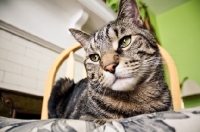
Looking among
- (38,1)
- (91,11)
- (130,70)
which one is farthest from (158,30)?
(130,70)

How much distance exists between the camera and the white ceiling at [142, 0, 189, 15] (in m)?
2.27

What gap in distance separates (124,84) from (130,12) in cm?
29

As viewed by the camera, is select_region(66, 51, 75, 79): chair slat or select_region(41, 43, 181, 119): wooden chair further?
select_region(66, 51, 75, 79): chair slat

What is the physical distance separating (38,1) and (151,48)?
106 cm

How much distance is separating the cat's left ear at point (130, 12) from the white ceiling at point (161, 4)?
1874 millimetres

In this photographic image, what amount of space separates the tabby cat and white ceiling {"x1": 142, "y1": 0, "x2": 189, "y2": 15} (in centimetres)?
193

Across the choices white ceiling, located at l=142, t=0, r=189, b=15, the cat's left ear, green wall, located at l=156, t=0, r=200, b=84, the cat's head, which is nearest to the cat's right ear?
the cat's head

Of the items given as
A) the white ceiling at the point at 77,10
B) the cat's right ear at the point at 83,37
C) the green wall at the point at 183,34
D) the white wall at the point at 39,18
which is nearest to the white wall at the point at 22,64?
the white wall at the point at 39,18

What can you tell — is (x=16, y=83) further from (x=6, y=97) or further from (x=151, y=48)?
(x=151, y=48)

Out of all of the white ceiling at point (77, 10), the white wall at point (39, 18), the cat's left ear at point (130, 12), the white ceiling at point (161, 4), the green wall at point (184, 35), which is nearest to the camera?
the cat's left ear at point (130, 12)

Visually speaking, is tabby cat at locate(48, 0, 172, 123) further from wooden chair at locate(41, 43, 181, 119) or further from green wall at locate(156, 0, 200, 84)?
green wall at locate(156, 0, 200, 84)

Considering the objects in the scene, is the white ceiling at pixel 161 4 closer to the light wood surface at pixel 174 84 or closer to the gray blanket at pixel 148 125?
the light wood surface at pixel 174 84

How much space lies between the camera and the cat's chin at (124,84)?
1.52ft

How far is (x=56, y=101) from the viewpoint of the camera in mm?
794
